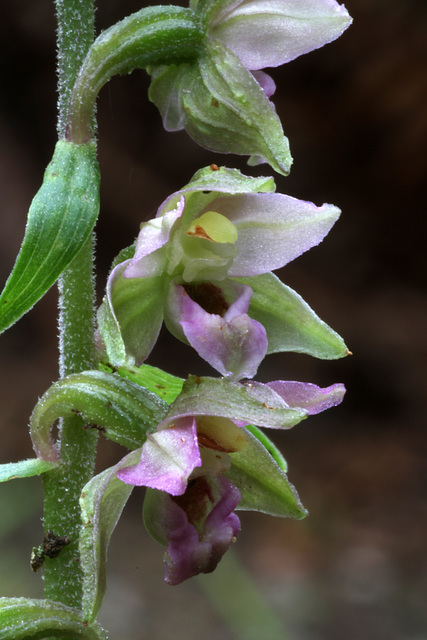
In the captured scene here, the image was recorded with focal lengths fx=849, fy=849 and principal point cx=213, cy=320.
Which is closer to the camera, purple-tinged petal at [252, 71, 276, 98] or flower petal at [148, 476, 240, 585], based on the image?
flower petal at [148, 476, 240, 585]

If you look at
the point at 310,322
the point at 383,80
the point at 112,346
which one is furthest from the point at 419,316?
the point at 112,346

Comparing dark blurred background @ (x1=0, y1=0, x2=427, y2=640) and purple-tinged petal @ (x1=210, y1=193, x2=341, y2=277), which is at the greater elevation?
purple-tinged petal @ (x1=210, y1=193, x2=341, y2=277)

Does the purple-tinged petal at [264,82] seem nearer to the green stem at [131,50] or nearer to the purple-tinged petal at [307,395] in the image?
the green stem at [131,50]

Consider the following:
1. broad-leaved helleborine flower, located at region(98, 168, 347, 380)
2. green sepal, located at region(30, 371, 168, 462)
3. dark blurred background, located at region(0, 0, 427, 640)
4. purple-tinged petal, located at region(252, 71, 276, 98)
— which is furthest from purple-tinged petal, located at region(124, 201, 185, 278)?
dark blurred background, located at region(0, 0, 427, 640)

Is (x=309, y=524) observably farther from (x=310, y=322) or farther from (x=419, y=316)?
(x=310, y=322)

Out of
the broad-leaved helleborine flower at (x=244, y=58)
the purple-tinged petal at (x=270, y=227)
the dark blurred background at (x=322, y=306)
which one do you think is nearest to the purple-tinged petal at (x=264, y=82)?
the broad-leaved helleborine flower at (x=244, y=58)

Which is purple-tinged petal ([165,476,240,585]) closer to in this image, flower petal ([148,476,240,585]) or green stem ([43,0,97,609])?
flower petal ([148,476,240,585])
